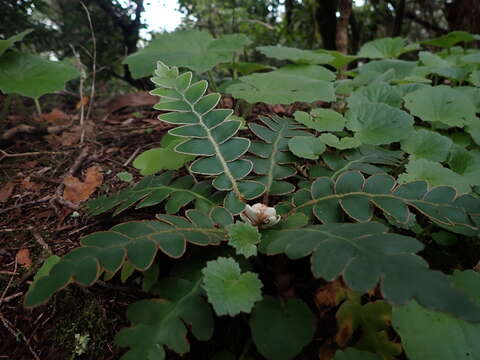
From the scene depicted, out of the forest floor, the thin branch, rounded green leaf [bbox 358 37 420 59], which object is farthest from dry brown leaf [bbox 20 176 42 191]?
the thin branch

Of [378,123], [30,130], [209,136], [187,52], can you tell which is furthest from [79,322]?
[187,52]

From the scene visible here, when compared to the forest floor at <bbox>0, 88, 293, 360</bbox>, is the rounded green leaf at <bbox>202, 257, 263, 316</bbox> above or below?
above

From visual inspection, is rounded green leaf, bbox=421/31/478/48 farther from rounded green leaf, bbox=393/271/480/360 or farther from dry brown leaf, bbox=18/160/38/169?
dry brown leaf, bbox=18/160/38/169

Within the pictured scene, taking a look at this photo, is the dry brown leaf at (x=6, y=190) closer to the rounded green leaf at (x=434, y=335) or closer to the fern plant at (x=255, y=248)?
the fern plant at (x=255, y=248)

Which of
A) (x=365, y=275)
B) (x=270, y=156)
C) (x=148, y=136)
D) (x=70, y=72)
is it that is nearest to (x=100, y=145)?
(x=148, y=136)

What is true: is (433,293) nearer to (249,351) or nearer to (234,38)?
(249,351)

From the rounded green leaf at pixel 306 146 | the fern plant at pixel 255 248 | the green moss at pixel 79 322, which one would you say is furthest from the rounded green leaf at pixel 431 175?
the green moss at pixel 79 322

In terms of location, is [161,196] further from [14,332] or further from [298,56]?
[298,56]
